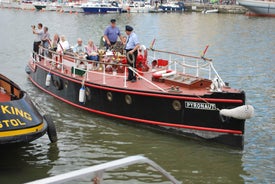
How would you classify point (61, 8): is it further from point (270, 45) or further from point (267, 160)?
point (267, 160)

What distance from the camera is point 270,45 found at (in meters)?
Answer: 38.8

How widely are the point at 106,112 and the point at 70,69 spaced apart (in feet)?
10.5

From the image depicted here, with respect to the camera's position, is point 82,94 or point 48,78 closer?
point 82,94

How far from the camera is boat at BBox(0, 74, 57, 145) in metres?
9.76

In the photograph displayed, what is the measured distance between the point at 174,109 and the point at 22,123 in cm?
417

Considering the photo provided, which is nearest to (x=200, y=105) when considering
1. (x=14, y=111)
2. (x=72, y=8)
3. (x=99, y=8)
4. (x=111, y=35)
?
(x=14, y=111)

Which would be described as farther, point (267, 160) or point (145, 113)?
point (145, 113)

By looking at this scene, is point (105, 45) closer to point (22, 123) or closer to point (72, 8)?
point (22, 123)

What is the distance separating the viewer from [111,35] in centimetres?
1683

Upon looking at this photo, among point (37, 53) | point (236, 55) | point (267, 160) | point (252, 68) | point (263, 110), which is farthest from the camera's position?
point (236, 55)

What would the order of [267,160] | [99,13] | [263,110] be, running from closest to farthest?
[267,160] → [263,110] → [99,13]

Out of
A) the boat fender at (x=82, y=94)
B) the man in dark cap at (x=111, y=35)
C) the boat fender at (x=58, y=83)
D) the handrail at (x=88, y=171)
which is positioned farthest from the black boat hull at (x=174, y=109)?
the handrail at (x=88, y=171)

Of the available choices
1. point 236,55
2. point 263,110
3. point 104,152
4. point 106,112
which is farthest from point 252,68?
point 104,152

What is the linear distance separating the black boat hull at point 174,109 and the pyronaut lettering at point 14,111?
351 centimetres
